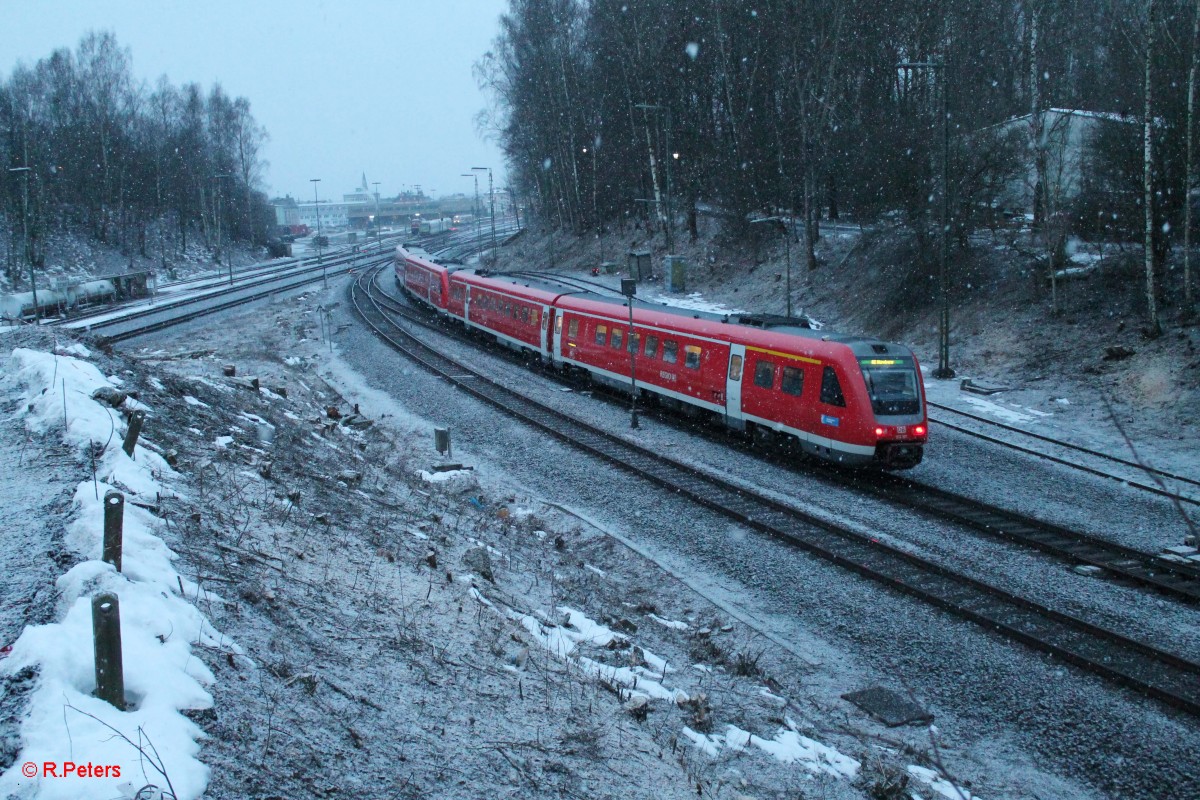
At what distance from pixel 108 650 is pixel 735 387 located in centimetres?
1353

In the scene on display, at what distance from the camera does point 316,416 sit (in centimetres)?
1859

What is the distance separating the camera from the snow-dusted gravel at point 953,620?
716 cm

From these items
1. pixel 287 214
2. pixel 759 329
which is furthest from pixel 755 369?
pixel 287 214

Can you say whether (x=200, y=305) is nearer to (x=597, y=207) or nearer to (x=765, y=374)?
(x=597, y=207)

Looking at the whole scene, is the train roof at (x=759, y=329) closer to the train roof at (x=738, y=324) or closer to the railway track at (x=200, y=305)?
the train roof at (x=738, y=324)

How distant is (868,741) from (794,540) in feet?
15.0

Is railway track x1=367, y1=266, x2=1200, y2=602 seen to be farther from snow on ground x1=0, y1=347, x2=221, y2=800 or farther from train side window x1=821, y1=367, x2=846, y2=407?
snow on ground x1=0, y1=347, x2=221, y2=800

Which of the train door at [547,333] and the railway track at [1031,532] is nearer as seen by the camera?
the railway track at [1031,532]

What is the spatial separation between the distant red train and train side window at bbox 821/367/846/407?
0.02 metres

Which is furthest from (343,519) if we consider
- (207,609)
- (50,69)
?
(50,69)

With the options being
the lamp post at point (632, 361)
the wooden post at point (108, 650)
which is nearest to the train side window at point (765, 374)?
the lamp post at point (632, 361)

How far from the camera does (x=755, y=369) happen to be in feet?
53.7

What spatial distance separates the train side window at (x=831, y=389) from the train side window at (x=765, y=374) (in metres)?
1.43
